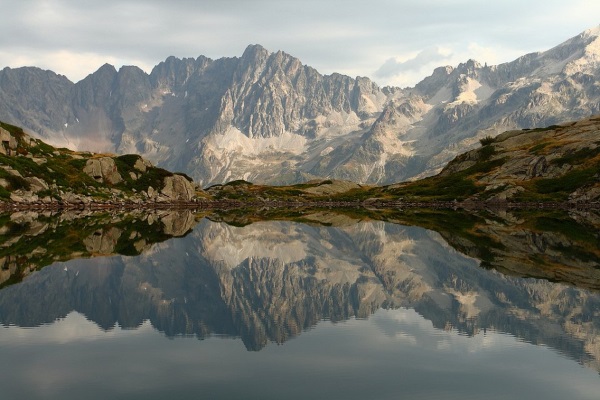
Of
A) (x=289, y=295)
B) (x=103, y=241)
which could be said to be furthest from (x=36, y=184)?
(x=289, y=295)

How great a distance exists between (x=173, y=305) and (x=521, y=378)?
88.7 feet

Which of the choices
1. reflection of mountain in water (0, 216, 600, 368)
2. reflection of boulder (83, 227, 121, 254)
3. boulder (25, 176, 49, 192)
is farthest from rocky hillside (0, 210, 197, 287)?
boulder (25, 176, 49, 192)

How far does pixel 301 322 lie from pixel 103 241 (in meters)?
54.2

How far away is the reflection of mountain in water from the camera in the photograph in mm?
35250

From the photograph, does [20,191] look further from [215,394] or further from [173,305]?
[215,394]

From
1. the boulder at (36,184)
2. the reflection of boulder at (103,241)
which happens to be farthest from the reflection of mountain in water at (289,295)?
the boulder at (36,184)

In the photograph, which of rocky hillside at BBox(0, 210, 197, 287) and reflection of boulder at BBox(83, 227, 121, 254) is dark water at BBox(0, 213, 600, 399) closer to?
rocky hillside at BBox(0, 210, 197, 287)

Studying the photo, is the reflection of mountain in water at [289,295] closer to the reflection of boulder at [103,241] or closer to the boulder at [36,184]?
the reflection of boulder at [103,241]

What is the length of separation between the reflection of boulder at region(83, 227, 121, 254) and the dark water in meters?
1.12

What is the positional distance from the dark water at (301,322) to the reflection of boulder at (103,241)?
1.12 m

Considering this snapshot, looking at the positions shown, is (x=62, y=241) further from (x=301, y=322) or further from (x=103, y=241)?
(x=301, y=322)

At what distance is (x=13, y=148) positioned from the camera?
628ft

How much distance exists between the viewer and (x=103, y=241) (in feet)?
267

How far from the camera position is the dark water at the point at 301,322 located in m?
24.3
